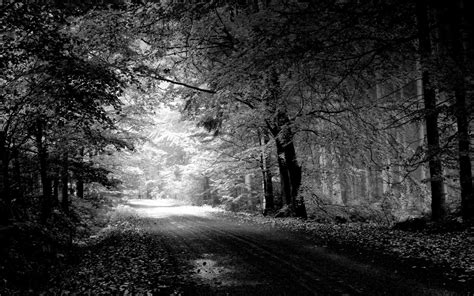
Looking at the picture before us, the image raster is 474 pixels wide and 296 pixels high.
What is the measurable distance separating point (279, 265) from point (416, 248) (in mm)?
3767

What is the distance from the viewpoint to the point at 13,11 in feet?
19.5

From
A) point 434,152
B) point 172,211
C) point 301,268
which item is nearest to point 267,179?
point 172,211

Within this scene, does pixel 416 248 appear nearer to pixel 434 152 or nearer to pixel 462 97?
pixel 434 152

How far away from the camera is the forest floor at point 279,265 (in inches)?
229

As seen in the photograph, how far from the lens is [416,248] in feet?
26.8

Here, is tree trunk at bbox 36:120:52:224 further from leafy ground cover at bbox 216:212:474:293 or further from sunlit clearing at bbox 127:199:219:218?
leafy ground cover at bbox 216:212:474:293

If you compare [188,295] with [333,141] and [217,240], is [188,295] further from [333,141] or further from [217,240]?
[333,141]

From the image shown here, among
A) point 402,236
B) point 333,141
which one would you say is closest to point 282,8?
point 402,236

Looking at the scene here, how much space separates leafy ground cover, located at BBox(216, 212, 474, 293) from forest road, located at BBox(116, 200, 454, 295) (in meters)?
0.54

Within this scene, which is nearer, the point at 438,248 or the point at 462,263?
the point at 462,263

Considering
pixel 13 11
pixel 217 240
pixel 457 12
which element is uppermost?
pixel 13 11

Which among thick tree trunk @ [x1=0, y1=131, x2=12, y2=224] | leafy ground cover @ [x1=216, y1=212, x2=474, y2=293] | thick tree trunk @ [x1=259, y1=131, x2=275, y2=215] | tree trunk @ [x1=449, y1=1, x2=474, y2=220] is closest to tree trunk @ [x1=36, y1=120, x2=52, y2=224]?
thick tree trunk @ [x1=0, y1=131, x2=12, y2=224]

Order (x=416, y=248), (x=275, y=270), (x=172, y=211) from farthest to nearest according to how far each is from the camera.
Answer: (x=172, y=211) < (x=416, y=248) < (x=275, y=270)

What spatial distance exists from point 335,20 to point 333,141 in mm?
8995
